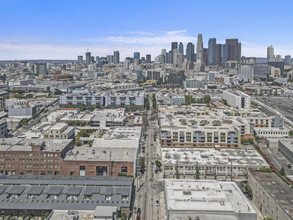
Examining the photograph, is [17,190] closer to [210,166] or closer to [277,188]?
[210,166]

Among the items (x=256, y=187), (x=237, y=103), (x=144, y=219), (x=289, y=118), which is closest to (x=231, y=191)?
(x=256, y=187)

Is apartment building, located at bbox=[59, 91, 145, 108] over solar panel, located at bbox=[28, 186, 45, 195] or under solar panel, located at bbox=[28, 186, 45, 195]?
over

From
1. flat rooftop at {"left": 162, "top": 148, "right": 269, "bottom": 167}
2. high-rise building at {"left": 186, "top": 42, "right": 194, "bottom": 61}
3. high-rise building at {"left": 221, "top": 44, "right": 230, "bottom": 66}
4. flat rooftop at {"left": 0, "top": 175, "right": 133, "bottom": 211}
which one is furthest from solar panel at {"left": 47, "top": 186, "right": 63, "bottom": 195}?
high-rise building at {"left": 221, "top": 44, "right": 230, "bottom": 66}

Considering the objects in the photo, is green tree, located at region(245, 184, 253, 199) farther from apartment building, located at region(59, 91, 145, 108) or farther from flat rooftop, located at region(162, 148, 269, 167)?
apartment building, located at region(59, 91, 145, 108)

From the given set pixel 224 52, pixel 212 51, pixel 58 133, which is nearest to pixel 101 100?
pixel 58 133

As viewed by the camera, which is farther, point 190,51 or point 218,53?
point 190,51

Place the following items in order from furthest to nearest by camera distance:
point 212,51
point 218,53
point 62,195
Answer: point 212,51 < point 218,53 < point 62,195
